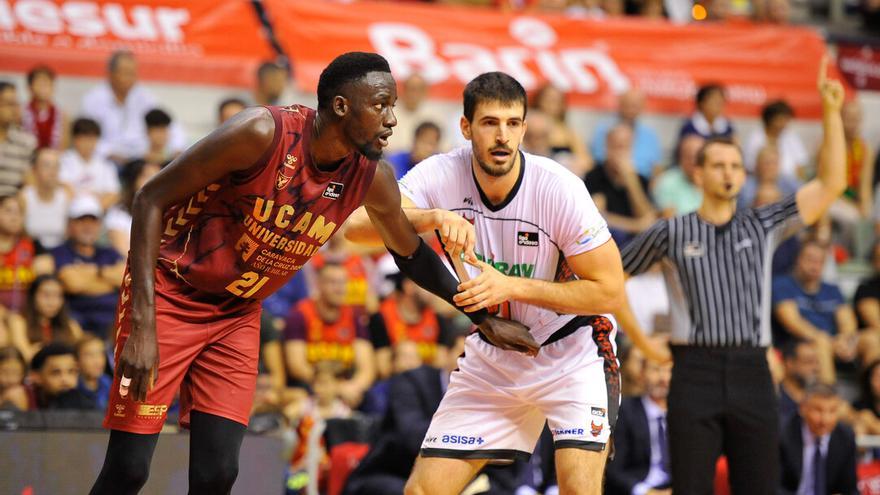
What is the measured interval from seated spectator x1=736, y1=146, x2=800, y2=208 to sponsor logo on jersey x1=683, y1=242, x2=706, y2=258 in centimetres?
624

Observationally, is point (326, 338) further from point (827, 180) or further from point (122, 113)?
point (827, 180)

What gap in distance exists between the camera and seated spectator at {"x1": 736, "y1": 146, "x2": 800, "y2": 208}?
535 inches

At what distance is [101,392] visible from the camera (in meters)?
9.31

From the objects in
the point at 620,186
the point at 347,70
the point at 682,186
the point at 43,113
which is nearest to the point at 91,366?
the point at 43,113

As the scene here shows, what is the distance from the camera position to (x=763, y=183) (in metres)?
14.0

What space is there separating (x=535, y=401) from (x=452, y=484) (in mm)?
587

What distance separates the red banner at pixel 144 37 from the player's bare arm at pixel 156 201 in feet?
26.8

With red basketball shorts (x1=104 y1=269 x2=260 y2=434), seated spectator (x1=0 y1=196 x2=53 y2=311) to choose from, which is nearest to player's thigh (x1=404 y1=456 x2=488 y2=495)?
red basketball shorts (x1=104 y1=269 x2=260 y2=434)

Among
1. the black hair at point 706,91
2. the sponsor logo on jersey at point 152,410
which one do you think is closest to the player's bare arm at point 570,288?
the sponsor logo on jersey at point 152,410

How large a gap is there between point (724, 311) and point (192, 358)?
11.4ft

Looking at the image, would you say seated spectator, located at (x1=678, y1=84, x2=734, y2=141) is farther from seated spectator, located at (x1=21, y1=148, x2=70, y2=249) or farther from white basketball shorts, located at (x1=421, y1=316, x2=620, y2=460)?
white basketball shorts, located at (x1=421, y1=316, x2=620, y2=460)

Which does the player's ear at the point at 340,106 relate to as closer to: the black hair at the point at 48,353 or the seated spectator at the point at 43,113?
the black hair at the point at 48,353

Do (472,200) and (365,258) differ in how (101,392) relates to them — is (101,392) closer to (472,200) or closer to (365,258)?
(365,258)

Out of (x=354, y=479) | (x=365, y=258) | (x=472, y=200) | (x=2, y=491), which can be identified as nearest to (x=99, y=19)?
(x=365, y=258)
